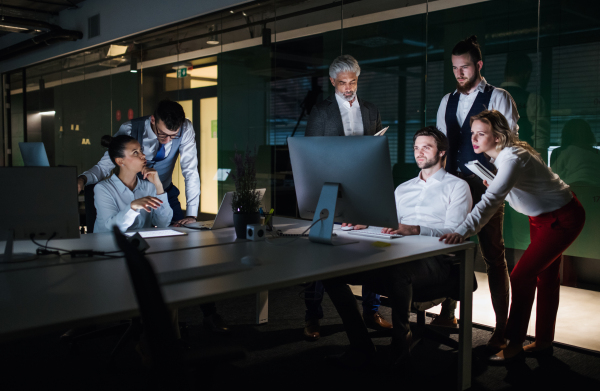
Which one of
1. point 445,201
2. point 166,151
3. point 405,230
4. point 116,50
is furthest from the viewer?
point 116,50

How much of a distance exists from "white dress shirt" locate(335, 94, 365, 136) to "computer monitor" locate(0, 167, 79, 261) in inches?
72.5

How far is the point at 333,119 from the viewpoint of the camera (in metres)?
3.38

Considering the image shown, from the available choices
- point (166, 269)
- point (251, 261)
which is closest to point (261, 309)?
point (251, 261)

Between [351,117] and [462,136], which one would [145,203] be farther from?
[462,136]

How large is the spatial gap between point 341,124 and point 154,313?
8.22 feet

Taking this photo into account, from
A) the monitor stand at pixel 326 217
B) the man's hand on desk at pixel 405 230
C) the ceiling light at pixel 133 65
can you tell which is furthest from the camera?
the ceiling light at pixel 133 65

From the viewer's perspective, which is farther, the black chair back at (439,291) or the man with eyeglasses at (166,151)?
the man with eyeglasses at (166,151)

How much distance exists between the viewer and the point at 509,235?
365cm

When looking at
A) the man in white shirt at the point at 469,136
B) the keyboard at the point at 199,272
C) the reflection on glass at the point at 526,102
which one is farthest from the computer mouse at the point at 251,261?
the reflection on glass at the point at 526,102

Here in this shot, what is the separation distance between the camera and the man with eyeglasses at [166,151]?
11.2ft

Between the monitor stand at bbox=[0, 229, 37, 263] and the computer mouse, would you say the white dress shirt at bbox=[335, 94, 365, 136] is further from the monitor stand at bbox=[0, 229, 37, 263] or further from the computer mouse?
the monitor stand at bbox=[0, 229, 37, 263]

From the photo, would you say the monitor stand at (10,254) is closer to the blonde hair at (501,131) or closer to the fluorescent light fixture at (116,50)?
the blonde hair at (501,131)

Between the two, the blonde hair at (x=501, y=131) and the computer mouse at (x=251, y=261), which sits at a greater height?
the blonde hair at (x=501, y=131)

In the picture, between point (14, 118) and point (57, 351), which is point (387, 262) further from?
point (14, 118)
